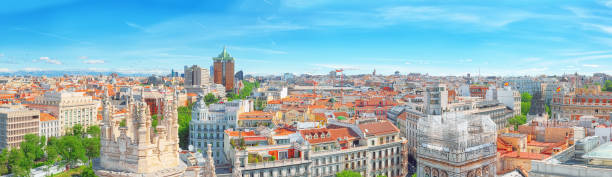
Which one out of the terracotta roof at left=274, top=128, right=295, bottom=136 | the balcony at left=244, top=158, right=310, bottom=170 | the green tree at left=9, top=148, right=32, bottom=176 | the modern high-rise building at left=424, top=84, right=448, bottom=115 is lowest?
the green tree at left=9, top=148, right=32, bottom=176

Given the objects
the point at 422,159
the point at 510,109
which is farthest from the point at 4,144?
the point at 510,109

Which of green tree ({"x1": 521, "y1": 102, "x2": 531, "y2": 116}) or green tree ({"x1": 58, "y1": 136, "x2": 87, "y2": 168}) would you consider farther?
green tree ({"x1": 521, "y1": 102, "x2": 531, "y2": 116})

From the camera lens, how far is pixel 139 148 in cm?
1174

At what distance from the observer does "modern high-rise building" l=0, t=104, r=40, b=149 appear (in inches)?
2825

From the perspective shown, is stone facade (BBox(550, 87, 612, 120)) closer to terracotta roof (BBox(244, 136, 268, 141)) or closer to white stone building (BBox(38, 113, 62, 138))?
terracotta roof (BBox(244, 136, 268, 141))

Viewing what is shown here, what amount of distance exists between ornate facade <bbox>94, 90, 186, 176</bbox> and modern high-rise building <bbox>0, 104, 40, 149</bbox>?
72206 mm

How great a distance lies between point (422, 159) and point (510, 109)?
64451 mm

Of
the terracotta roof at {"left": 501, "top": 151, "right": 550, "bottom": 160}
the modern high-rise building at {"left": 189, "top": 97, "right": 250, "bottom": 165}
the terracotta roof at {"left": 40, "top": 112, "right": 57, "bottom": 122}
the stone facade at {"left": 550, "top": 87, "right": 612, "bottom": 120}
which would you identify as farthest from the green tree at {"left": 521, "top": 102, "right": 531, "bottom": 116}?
the terracotta roof at {"left": 40, "top": 112, "right": 57, "bottom": 122}

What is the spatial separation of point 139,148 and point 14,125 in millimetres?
74970

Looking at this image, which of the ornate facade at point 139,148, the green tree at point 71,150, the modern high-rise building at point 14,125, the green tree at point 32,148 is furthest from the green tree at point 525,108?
the ornate facade at point 139,148

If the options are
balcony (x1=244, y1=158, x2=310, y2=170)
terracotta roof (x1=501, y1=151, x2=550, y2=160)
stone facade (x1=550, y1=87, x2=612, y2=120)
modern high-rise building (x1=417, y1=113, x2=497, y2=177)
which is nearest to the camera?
modern high-rise building (x1=417, y1=113, x2=497, y2=177)

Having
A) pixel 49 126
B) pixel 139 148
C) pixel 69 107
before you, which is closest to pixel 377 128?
pixel 139 148

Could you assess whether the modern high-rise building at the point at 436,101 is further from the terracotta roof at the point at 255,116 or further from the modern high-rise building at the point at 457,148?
the modern high-rise building at the point at 457,148

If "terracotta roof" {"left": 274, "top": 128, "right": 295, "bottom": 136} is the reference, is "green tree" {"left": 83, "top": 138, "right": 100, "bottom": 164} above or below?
below
